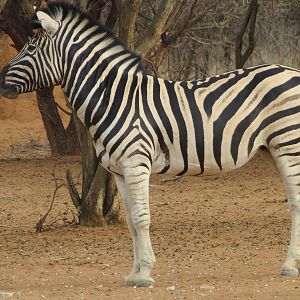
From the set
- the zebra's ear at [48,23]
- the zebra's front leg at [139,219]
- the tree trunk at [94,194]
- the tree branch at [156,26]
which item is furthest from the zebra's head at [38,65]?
the tree trunk at [94,194]

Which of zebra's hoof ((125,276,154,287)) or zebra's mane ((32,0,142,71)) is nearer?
zebra's hoof ((125,276,154,287))

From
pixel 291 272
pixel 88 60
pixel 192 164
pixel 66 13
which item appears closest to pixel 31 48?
pixel 66 13

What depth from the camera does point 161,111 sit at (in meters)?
7.43

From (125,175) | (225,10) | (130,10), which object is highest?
(225,10)

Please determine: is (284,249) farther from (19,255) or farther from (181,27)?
(181,27)

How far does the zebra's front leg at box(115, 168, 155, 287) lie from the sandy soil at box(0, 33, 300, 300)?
0.46 feet

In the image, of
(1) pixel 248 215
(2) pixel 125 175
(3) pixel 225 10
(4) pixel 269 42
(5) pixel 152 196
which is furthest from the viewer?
(4) pixel 269 42

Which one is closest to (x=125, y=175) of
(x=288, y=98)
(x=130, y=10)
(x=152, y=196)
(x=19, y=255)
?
(x=288, y=98)

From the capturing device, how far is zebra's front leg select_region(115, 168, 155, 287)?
23.2 feet

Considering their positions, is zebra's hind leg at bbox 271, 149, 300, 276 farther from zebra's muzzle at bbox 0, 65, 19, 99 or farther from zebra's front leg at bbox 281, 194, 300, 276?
zebra's muzzle at bbox 0, 65, 19, 99

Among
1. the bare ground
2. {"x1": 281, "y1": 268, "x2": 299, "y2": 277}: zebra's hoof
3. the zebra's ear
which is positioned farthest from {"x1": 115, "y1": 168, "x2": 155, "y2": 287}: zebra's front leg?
the zebra's ear

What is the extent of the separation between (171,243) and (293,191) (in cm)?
212

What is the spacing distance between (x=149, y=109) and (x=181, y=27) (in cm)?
659

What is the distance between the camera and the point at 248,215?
35.9ft
